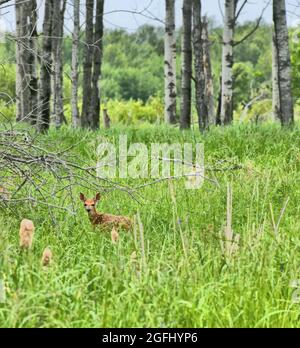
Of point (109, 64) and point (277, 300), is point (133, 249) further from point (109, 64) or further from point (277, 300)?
point (109, 64)

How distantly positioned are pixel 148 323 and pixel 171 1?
17.4 metres

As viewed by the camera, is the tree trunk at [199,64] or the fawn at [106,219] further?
the tree trunk at [199,64]

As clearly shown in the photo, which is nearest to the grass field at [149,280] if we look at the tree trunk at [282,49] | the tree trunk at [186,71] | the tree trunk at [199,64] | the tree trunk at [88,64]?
the tree trunk at [282,49]

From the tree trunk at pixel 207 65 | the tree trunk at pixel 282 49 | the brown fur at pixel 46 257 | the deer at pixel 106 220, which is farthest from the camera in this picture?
the tree trunk at pixel 207 65

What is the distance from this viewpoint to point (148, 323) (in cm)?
341

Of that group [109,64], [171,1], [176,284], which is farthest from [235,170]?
[109,64]

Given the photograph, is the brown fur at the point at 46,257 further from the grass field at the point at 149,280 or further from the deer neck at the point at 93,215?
the deer neck at the point at 93,215

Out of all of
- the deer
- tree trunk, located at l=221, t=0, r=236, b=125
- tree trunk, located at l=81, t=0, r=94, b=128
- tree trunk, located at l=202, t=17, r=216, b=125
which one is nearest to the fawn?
the deer
